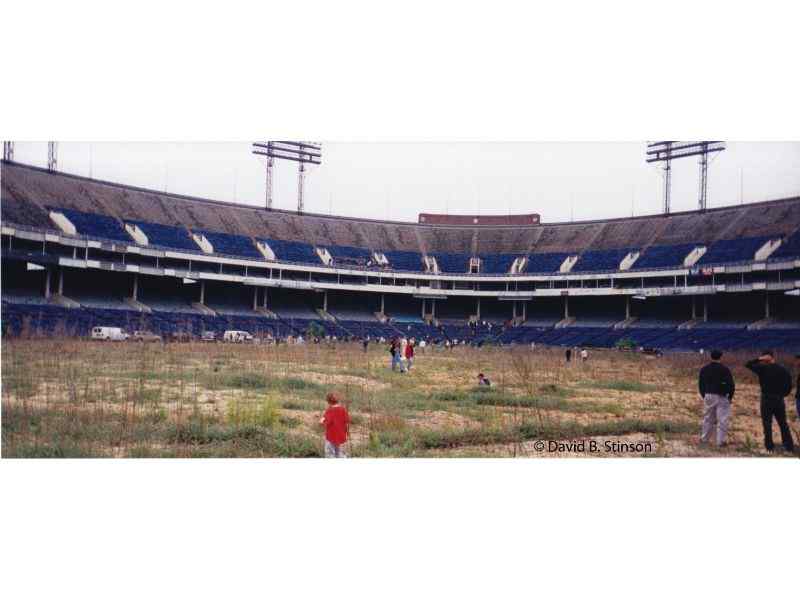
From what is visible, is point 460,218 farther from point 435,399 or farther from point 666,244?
point 435,399

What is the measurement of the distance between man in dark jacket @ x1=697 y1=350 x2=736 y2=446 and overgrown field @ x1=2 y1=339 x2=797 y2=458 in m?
0.32

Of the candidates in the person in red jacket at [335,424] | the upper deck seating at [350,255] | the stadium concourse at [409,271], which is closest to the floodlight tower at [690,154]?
the stadium concourse at [409,271]

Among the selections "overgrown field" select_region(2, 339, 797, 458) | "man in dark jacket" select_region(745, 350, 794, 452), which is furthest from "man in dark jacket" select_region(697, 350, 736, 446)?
"man in dark jacket" select_region(745, 350, 794, 452)

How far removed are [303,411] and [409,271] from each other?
4081 cm

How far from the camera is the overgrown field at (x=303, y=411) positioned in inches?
367

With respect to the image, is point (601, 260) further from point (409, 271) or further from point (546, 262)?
point (409, 271)

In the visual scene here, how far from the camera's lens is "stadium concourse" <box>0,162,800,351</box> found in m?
37.1

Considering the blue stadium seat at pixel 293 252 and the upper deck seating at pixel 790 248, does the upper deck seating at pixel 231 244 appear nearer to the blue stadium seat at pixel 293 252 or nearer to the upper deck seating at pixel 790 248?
the blue stadium seat at pixel 293 252

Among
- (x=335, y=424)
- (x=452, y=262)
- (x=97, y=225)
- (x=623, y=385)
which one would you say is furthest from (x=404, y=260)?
(x=335, y=424)

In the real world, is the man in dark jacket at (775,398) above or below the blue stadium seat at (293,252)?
below

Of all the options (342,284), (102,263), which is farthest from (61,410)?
(342,284)

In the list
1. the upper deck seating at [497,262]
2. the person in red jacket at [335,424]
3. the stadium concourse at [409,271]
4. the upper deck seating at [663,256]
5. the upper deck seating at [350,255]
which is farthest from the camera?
the upper deck seating at [497,262]

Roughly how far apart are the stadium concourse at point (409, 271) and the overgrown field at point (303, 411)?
15809 millimetres

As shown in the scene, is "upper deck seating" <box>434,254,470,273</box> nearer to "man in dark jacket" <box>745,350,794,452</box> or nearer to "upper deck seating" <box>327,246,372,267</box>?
"upper deck seating" <box>327,246,372,267</box>
